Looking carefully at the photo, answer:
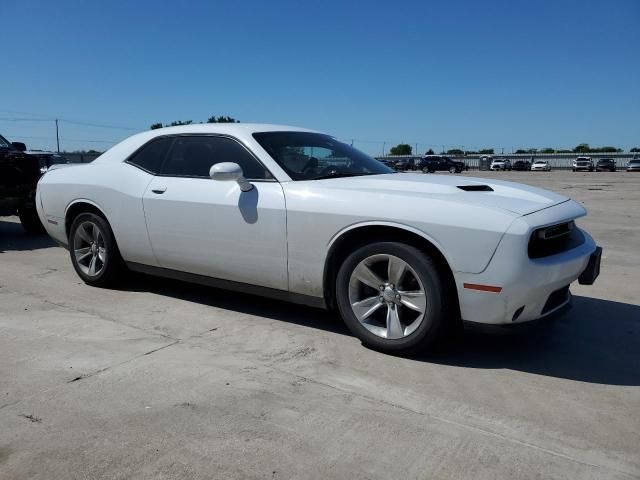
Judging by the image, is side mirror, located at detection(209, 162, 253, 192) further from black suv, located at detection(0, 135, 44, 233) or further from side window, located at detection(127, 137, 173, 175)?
black suv, located at detection(0, 135, 44, 233)

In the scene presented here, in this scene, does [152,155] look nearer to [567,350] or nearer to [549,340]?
[549,340]

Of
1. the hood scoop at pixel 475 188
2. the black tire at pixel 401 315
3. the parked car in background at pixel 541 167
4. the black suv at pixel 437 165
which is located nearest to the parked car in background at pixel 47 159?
the black tire at pixel 401 315

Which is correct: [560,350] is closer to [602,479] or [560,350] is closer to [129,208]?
[602,479]

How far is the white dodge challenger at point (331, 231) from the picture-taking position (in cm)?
311

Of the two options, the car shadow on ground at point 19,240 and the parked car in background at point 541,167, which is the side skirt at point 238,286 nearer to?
the car shadow on ground at point 19,240

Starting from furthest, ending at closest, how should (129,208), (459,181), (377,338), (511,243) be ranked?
(129,208), (459,181), (377,338), (511,243)

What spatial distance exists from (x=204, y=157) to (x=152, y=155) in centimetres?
65

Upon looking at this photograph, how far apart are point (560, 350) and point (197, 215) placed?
9.19 ft

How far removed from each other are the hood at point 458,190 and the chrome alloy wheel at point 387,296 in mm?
461

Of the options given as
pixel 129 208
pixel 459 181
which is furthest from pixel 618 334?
pixel 129 208

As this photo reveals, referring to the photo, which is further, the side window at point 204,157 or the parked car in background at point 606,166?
the parked car in background at point 606,166

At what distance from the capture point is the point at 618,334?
3.98 metres

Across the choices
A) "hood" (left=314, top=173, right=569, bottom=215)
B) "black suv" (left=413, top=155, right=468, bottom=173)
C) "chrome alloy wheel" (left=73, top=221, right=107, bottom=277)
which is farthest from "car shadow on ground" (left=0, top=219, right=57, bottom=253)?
"black suv" (left=413, top=155, right=468, bottom=173)

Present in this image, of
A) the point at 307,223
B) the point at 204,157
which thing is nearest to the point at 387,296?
the point at 307,223
